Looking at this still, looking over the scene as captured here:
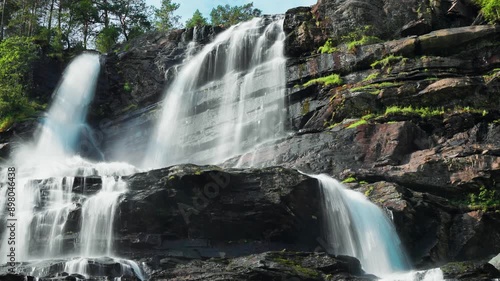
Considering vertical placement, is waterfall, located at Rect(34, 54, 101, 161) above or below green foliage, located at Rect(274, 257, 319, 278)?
above

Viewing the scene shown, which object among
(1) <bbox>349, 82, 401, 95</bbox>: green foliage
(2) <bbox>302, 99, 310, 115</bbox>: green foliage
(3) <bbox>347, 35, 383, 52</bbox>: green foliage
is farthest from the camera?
(3) <bbox>347, 35, 383, 52</bbox>: green foliage

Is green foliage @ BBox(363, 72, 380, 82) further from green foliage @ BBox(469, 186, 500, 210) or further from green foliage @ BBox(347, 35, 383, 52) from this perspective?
green foliage @ BBox(469, 186, 500, 210)

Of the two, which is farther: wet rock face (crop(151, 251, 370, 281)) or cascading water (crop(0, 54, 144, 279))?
cascading water (crop(0, 54, 144, 279))

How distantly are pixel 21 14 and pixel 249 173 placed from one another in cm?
2625

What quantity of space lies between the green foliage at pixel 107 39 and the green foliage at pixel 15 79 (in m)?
7.92

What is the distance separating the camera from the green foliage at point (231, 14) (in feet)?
155

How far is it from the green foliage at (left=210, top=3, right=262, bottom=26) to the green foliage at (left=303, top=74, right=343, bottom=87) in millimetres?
21828

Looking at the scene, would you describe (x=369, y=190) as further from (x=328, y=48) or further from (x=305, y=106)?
(x=328, y=48)

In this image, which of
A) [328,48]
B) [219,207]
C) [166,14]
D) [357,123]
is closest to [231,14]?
[166,14]

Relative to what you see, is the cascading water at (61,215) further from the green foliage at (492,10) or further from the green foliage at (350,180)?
the green foliage at (492,10)

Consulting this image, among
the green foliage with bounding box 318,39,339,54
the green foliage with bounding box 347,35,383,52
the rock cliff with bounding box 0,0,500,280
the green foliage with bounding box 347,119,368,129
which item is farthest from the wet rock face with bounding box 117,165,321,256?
the green foliage with bounding box 318,39,339,54

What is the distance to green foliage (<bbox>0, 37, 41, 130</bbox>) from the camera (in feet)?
89.4

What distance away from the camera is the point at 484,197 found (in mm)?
19672

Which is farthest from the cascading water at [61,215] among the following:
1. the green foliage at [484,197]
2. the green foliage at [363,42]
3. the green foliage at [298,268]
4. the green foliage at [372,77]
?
the green foliage at [484,197]
